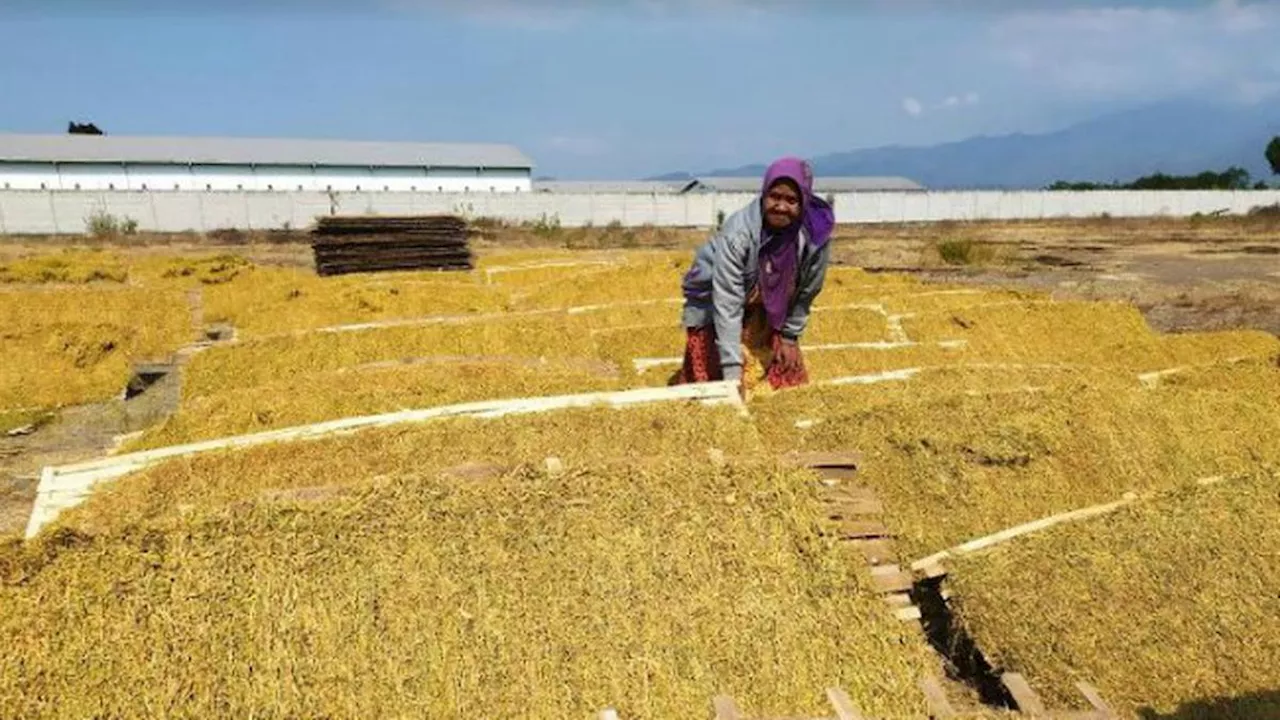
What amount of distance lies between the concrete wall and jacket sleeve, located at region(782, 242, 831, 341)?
96.0 feet

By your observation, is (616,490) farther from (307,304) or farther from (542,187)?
(542,187)

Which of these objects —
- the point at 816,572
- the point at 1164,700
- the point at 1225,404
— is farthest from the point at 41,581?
the point at 1225,404

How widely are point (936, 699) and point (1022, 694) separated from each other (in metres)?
0.53

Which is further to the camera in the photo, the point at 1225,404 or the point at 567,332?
the point at 567,332

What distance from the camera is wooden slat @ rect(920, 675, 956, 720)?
373 centimetres

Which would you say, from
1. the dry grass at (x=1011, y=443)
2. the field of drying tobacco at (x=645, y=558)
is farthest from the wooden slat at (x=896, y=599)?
the dry grass at (x=1011, y=443)

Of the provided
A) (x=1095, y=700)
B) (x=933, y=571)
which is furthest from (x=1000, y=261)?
(x=1095, y=700)

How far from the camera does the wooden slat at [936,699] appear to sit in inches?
147

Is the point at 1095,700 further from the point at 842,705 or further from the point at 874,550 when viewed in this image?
the point at 842,705

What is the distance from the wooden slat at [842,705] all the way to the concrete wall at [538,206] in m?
31.9

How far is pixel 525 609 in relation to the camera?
391 cm

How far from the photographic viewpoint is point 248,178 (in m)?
52.0

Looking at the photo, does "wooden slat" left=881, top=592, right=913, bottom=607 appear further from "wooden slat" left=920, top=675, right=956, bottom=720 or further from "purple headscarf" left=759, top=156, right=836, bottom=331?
"purple headscarf" left=759, top=156, right=836, bottom=331

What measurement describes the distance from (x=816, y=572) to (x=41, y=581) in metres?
3.41
